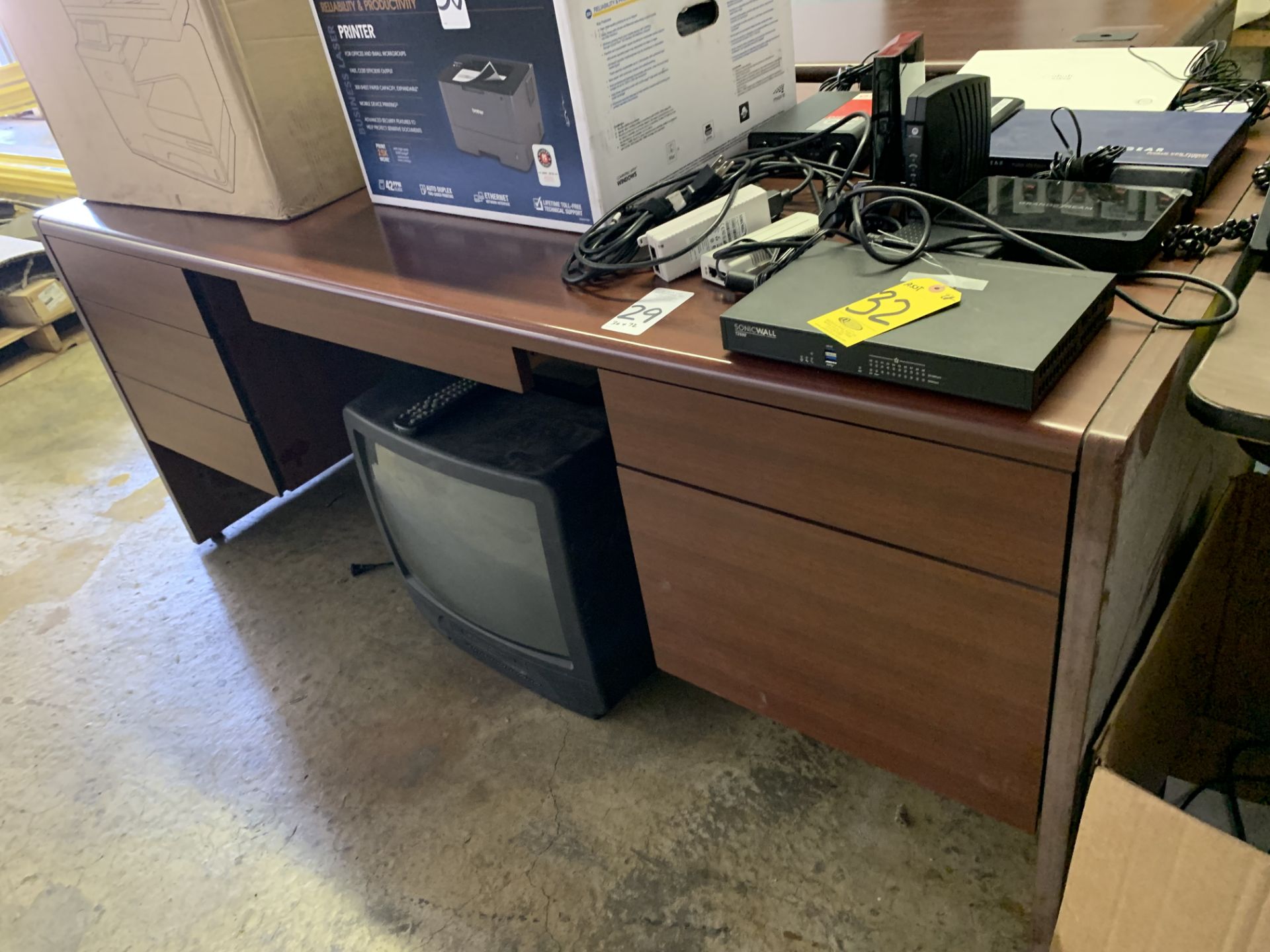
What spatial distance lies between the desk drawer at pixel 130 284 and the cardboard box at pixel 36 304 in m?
1.64

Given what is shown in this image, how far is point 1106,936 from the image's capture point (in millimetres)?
894

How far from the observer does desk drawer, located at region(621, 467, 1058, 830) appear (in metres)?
0.86

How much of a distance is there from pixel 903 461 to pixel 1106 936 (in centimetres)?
52

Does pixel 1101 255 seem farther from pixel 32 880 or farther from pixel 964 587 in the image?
pixel 32 880

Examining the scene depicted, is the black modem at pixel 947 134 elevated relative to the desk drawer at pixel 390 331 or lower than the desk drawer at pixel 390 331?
elevated

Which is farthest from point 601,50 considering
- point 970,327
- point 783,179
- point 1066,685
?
point 1066,685

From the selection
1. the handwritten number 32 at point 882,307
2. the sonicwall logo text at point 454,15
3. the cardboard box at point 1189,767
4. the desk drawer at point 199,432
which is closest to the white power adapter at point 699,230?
the handwritten number 32 at point 882,307

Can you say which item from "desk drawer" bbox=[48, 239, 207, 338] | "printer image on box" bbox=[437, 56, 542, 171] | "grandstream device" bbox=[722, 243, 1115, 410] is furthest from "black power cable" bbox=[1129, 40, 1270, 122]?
"desk drawer" bbox=[48, 239, 207, 338]

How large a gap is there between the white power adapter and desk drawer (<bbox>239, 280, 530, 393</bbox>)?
0.67 feet

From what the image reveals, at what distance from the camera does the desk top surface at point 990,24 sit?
1.65m

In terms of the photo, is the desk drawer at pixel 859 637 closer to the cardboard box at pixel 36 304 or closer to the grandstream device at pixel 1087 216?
the grandstream device at pixel 1087 216

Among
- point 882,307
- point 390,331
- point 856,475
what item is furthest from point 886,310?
point 390,331

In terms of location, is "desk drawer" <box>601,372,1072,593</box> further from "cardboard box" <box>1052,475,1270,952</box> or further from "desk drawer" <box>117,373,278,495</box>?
"desk drawer" <box>117,373,278,495</box>

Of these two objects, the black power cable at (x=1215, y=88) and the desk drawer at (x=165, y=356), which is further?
the desk drawer at (x=165, y=356)
